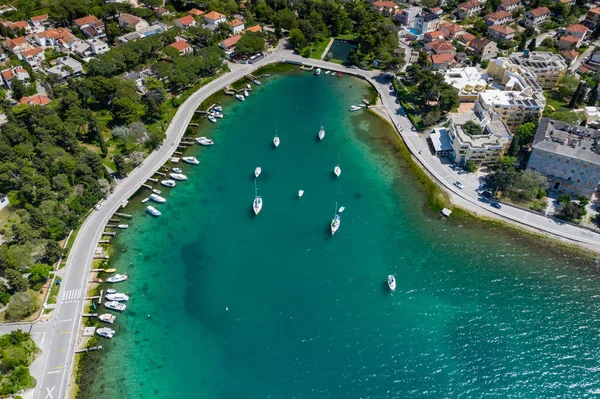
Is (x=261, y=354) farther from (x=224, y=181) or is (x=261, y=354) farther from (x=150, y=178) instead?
(x=150, y=178)

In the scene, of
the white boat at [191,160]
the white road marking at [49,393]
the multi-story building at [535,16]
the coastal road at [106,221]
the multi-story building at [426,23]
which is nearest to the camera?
the white road marking at [49,393]

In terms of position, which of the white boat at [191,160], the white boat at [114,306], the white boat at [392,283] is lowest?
the white boat at [114,306]

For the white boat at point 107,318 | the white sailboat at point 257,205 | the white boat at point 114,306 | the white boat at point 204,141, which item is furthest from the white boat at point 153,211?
the white boat at point 107,318

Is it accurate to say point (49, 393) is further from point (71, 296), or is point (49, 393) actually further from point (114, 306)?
point (71, 296)

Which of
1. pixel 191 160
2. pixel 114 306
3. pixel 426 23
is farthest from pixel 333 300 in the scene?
pixel 426 23

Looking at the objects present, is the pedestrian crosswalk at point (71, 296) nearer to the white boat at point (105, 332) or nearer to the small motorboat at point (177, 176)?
the white boat at point (105, 332)

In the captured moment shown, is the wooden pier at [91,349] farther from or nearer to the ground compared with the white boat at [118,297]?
nearer to the ground

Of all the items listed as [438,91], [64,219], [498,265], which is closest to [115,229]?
[64,219]
